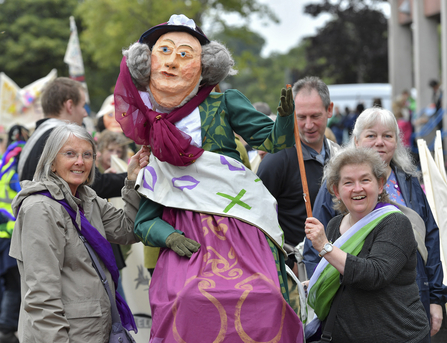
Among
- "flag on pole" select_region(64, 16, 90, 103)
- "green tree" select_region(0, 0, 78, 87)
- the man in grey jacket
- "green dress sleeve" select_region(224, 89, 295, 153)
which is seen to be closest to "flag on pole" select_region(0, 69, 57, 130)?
"flag on pole" select_region(64, 16, 90, 103)

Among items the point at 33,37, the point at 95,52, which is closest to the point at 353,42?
the point at 95,52

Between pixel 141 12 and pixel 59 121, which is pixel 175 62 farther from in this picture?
pixel 141 12

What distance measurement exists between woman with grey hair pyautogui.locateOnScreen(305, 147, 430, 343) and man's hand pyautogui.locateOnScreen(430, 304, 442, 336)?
1.57 ft

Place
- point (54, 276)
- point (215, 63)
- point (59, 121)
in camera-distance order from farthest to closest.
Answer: point (59, 121) → point (215, 63) → point (54, 276)

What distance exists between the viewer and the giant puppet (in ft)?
8.46

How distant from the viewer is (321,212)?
10.6 ft

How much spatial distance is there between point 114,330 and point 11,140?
306 centimetres

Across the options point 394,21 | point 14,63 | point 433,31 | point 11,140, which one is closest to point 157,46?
point 11,140

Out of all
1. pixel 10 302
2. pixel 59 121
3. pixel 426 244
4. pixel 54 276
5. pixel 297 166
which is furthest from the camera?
pixel 10 302

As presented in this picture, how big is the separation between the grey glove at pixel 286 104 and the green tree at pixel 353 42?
25.3 meters

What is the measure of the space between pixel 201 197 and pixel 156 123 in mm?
460

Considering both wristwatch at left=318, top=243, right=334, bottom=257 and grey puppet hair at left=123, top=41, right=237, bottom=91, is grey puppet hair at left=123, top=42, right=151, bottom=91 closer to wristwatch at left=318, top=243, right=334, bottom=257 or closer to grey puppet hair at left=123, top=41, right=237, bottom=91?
grey puppet hair at left=123, top=41, right=237, bottom=91

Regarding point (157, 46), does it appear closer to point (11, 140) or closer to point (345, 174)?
point (345, 174)

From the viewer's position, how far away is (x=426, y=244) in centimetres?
320
